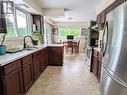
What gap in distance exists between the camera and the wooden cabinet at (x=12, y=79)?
155 centimetres

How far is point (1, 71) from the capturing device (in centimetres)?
149

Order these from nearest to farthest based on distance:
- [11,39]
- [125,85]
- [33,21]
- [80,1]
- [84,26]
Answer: [125,85] < [11,39] < [80,1] < [33,21] < [84,26]

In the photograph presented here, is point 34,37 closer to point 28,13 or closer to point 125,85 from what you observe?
point 28,13

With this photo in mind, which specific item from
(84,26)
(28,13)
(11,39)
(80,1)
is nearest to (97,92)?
(11,39)

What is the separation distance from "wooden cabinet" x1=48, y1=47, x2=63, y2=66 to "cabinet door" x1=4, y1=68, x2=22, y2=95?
8.13 ft

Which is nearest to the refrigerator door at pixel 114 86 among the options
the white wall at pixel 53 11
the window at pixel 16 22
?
the window at pixel 16 22

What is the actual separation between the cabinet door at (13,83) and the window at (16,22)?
1.29m

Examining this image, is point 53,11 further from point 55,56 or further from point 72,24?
point 72,24

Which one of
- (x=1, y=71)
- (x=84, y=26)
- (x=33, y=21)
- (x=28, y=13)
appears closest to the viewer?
(x=1, y=71)

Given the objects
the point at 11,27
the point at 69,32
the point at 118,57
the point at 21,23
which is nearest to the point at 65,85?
the point at 118,57

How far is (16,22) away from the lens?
3.30 meters

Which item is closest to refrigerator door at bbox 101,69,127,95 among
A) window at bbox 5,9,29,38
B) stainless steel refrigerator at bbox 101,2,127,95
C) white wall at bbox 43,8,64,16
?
stainless steel refrigerator at bbox 101,2,127,95

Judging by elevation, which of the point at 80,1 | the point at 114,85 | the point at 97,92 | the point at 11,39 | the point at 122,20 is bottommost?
the point at 97,92

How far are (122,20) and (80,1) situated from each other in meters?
2.49
